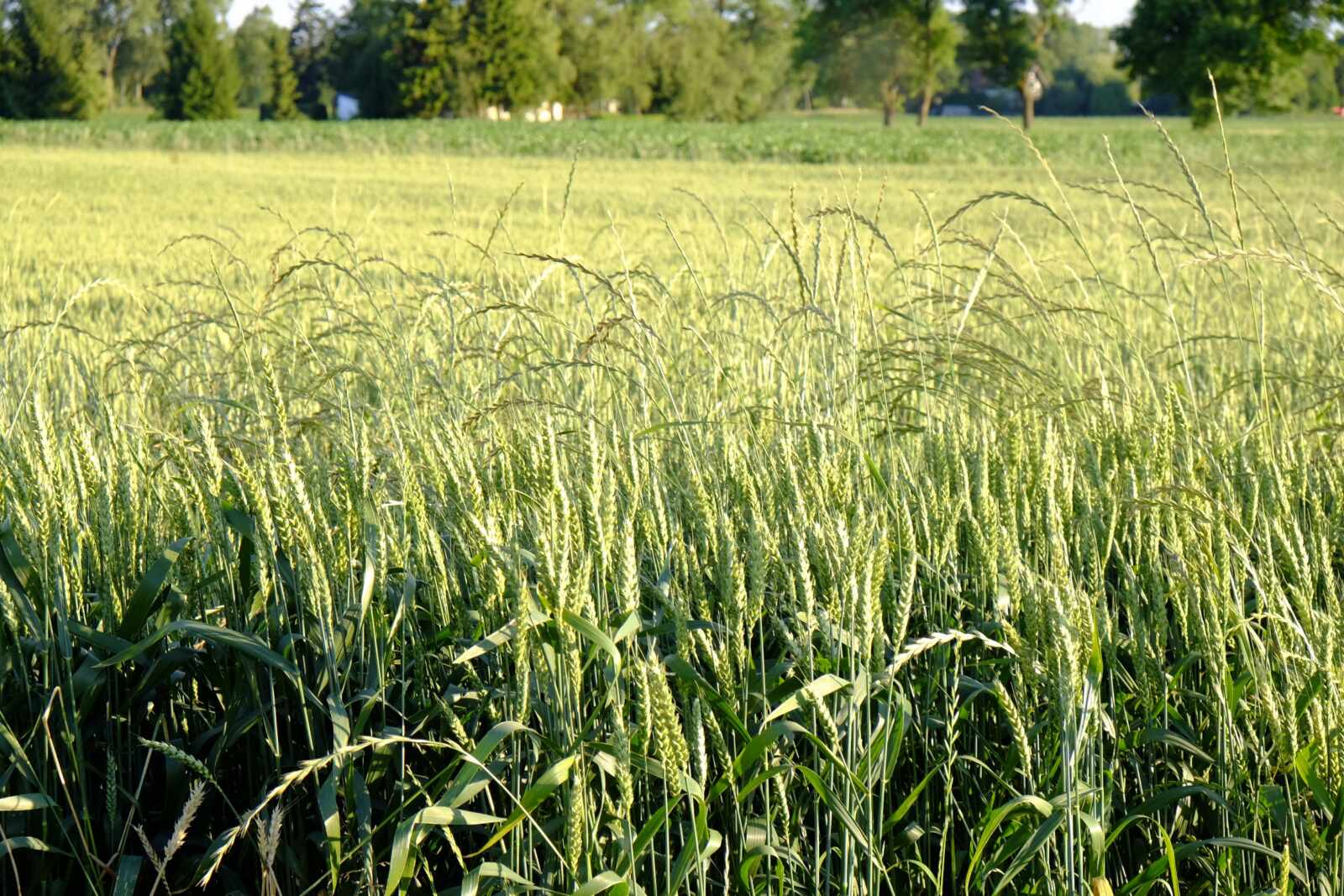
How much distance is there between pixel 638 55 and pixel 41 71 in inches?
1241

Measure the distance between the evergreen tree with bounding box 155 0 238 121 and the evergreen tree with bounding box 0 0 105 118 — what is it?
145 inches

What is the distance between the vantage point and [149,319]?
5719mm

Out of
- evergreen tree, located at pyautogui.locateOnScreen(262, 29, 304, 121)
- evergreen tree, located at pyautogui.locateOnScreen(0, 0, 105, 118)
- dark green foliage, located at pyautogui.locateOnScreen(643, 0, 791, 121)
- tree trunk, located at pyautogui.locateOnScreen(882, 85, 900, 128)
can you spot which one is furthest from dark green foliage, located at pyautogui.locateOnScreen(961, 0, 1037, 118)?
evergreen tree, located at pyautogui.locateOnScreen(0, 0, 105, 118)

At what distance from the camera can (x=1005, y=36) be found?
52031mm

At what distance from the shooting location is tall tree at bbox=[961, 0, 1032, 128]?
51812 millimetres

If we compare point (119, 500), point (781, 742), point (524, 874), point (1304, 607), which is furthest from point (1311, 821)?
point (119, 500)

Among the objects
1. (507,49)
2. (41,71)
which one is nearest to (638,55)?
(507,49)

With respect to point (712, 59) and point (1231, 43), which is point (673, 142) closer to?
point (1231, 43)

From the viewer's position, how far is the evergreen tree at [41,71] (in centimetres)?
5388

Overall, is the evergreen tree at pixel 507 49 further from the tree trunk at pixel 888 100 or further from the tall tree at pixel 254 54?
the tall tree at pixel 254 54

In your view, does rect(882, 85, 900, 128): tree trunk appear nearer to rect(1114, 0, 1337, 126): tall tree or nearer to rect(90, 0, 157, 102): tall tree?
rect(1114, 0, 1337, 126): tall tree

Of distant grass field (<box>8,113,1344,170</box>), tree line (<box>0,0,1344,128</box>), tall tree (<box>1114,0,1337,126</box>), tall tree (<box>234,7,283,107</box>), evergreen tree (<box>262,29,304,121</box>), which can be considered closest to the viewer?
distant grass field (<box>8,113,1344,170</box>)

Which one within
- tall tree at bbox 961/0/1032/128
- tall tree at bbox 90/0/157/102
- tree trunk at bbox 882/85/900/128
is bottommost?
tree trunk at bbox 882/85/900/128

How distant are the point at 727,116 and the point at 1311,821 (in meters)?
69.2
